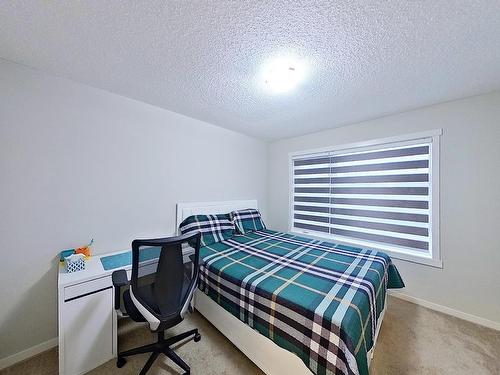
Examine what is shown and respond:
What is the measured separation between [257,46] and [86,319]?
236 cm

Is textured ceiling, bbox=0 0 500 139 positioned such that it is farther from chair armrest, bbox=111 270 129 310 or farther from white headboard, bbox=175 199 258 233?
chair armrest, bbox=111 270 129 310

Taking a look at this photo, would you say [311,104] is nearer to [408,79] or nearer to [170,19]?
[408,79]

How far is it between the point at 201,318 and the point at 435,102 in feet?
11.7

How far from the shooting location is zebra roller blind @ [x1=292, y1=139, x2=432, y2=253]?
2.38 metres

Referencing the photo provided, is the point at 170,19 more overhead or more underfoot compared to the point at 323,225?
more overhead

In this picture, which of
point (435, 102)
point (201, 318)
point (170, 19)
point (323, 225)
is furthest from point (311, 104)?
point (201, 318)

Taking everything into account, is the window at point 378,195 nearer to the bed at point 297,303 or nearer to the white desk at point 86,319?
the bed at point 297,303

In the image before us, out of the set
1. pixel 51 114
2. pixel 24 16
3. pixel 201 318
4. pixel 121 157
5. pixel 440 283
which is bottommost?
pixel 201 318

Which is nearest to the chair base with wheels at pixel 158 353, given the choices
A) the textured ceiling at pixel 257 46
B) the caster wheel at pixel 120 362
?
the caster wheel at pixel 120 362

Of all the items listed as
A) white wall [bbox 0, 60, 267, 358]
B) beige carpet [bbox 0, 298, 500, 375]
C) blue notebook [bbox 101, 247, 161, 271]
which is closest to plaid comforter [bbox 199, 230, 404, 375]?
beige carpet [bbox 0, 298, 500, 375]

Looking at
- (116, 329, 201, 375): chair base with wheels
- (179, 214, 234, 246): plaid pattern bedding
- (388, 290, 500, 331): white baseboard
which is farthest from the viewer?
(179, 214, 234, 246): plaid pattern bedding

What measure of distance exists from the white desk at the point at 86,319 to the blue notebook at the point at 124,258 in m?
0.06

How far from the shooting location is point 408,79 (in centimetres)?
172

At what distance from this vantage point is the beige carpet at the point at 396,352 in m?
1.45
